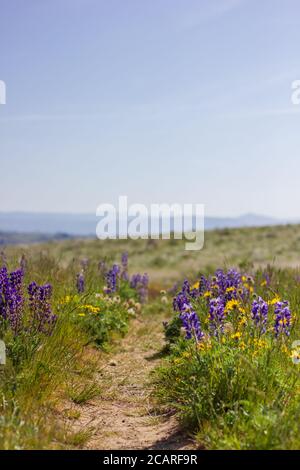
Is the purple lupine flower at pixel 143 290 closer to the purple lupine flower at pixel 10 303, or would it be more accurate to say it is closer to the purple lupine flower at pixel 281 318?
the purple lupine flower at pixel 10 303

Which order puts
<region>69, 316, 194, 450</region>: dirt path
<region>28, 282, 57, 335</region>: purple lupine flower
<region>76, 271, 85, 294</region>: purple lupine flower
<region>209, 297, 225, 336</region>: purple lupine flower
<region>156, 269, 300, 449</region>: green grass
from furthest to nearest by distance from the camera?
<region>76, 271, 85, 294</region>: purple lupine flower, <region>28, 282, 57, 335</region>: purple lupine flower, <region>209, 297, 225, 336</region>: purple lupine flower, <region>69, 316, 194, 450</region>: dirt path, <region>156, 269, 300, 449</region>: green grass

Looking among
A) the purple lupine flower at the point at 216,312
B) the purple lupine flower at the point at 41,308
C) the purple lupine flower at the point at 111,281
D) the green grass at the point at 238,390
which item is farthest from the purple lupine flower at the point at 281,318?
the purple lupine flower at the point at 111,281

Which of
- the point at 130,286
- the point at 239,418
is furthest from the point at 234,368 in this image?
the point at 130,286

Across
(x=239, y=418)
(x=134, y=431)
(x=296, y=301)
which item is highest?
(x=296, y=301)

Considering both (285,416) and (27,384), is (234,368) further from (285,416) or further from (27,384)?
(27,384)

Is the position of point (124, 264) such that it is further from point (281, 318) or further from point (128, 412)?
point (281, 318)

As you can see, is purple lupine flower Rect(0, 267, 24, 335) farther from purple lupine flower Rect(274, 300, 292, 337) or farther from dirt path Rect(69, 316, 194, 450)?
purple lupine flower Rect(274, 300, 292, 337)

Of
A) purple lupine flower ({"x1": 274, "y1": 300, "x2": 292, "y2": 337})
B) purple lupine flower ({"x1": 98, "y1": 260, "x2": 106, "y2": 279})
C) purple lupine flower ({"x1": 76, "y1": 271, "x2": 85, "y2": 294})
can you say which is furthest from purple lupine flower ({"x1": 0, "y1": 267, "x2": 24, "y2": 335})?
purple lupine flower ({"x1": 98, "y1": 260, "x2": 106, "y2": 279})

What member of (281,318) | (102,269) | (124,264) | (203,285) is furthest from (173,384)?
(124,264)

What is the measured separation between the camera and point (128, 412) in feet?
16.4

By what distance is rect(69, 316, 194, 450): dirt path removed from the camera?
423cm

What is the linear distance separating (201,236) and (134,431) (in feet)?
91.9
